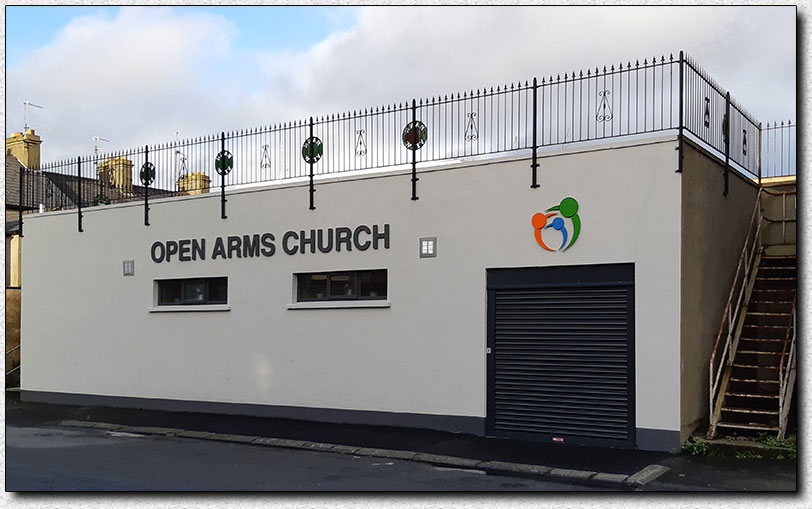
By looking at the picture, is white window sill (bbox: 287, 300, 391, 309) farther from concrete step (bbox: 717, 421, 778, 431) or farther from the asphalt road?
concrete step (bbox: 717, 421, 778, 431)

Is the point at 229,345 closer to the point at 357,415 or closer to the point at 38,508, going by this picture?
the point at 357,415

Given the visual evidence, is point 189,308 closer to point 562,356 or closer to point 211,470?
point 211,470

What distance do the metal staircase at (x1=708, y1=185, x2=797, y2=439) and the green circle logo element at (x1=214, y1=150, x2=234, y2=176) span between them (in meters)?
8.37

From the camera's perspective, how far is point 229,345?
14.4m

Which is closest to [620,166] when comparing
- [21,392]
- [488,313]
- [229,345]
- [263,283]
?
[488,313]

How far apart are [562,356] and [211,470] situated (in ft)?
15.5

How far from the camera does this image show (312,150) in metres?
13.9

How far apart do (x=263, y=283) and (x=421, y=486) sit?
20.1ft

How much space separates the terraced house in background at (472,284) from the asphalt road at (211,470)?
2.15 m

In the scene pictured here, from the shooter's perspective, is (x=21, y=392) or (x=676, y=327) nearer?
(x=676, y=327)

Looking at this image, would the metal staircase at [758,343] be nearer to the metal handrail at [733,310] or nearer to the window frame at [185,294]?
the metal handrail at [733,310]

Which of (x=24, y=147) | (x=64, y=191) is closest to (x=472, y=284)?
(x=64, y=191)

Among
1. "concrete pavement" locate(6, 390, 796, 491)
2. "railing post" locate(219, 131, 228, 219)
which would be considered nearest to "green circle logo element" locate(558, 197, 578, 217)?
"concrete pavement" locate(6, 390, 796, 491)

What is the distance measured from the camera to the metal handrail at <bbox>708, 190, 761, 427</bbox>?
36.0 ft
